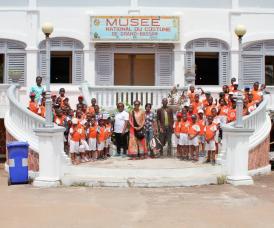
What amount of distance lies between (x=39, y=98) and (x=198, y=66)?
7577 millimetres

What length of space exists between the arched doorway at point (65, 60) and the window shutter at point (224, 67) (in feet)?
17.9

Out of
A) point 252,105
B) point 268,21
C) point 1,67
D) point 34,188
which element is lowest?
point 34,188

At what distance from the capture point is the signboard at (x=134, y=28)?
2123cm

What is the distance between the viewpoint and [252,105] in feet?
55.4

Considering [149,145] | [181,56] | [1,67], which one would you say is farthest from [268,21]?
[1,67]

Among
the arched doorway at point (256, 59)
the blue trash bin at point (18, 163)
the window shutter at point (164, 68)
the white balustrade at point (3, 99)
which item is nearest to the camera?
the blue trash bin at point (18, 163)

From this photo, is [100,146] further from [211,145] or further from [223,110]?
[223,110]

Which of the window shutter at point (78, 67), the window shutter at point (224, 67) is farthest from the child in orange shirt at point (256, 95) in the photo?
the window shutter at point (78, 67)

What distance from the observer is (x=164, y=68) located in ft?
72.1

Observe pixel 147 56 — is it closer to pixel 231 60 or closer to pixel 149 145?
pixel 231 60

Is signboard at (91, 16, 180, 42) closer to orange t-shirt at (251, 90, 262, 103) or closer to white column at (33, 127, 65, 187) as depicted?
orange t-shirt at (251, 90, 262, 103)

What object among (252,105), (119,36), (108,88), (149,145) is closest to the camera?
(149,145)

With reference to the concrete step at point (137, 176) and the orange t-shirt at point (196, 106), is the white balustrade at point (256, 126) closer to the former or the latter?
the concrete step at point (137, 176)

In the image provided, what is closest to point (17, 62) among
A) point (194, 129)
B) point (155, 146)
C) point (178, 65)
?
point (178, 65)
